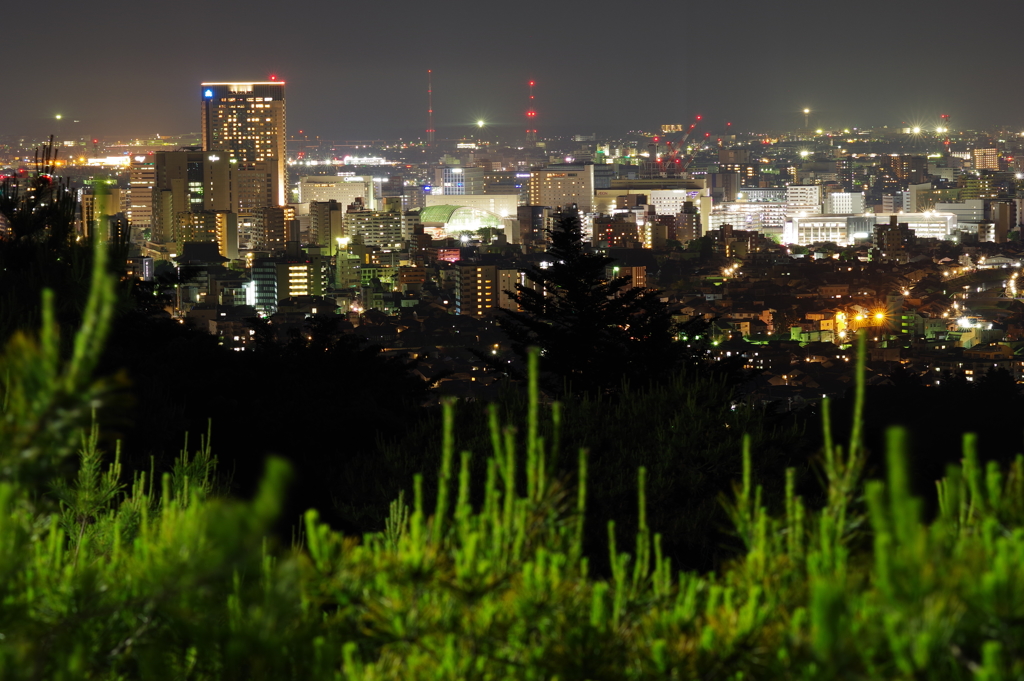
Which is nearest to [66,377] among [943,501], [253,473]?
[943,501]

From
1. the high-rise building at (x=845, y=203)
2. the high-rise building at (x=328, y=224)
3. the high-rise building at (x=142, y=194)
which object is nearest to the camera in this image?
the high-rise building at (x=328, y=224)

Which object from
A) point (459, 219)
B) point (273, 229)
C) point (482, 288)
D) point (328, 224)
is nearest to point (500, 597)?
point (482, 288)

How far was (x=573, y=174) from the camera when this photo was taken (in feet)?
214

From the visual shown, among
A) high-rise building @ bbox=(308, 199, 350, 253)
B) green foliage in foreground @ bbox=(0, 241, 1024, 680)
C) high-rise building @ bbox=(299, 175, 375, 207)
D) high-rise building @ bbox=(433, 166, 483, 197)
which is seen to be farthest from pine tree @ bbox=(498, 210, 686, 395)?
high-rise building @ bbox=(433, 166, 483, 197)

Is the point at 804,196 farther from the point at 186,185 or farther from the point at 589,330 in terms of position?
the point at 589,330

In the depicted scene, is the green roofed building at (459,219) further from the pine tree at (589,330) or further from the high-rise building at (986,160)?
the pine tree at (589,330)

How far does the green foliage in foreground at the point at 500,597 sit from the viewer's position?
137 cm

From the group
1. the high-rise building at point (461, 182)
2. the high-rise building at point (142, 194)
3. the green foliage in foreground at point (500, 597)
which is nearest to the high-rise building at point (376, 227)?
the high-rise building at point (142, 194)

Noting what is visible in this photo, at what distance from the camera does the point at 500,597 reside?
1688 mm

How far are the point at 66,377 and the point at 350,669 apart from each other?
52 cm

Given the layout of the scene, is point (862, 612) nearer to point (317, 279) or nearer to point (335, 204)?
point (317, 279)

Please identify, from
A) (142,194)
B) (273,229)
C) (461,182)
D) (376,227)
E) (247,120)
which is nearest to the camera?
(273,229)

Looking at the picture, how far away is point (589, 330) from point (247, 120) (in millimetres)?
58885

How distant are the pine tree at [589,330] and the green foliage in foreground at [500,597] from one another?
5.63 metres
